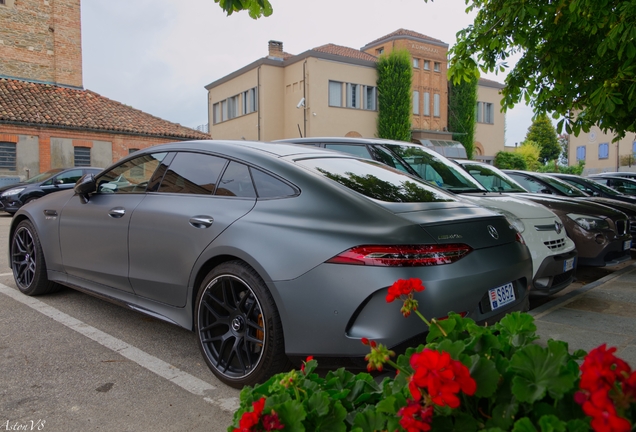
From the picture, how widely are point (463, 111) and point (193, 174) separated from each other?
3847 cm

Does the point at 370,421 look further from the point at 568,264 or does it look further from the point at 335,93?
the point at 335,93

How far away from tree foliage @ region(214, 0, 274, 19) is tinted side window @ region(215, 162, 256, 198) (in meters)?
1.32

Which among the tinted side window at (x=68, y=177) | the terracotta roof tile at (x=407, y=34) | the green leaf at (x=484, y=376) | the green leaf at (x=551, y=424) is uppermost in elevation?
the terracotta roof tile at (x=407, y=34)

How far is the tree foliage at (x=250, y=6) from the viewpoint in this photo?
4.05 metres

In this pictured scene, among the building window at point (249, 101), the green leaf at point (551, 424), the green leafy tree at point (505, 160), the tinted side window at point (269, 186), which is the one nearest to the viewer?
the green leaf at point (551, 424)

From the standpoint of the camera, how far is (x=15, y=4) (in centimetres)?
2908

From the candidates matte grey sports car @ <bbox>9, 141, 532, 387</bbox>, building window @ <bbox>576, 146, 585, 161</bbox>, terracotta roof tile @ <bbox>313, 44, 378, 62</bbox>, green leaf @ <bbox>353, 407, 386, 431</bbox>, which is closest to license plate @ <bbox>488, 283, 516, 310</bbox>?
matte grey sports car @ <bbox>9, 141, 532, 387</bbox>

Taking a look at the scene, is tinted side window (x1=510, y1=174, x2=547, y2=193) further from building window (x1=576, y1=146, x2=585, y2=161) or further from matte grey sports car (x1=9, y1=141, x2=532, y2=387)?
building window (x1=576, y1=146, x2=585, y2=161)

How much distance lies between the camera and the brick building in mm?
24766

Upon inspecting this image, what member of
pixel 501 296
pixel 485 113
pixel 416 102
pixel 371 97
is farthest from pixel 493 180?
pixel 485 113

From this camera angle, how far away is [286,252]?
2.91m

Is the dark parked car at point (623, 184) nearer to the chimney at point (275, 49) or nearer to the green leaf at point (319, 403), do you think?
the green leaf at point (319, 403)

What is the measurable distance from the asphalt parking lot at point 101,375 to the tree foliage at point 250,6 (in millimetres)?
2615

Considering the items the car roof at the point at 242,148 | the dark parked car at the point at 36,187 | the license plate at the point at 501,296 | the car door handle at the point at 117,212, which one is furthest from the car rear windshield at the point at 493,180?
the dark parked car at the point at 36,187
